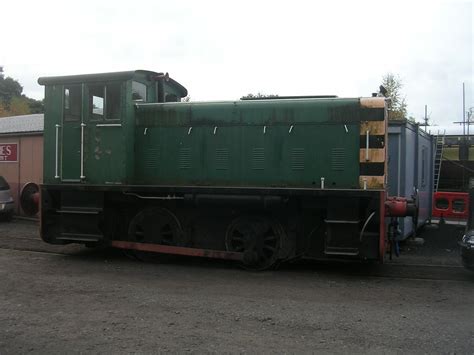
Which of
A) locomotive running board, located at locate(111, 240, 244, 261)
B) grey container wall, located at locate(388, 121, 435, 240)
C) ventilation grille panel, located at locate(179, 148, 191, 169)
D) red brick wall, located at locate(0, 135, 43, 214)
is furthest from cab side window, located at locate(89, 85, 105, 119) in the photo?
red brick wall, located at locate(0, 135, 43, 214)

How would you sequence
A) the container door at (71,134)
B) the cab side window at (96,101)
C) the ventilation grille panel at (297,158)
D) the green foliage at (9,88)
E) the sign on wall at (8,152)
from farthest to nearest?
the green foliage at (9,88) → the sign on wall at (8,152) → the container door at (71,134) → the cab side window at (96,101) → the ventilation grille panel at (297,158)

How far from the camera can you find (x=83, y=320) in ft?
18.1

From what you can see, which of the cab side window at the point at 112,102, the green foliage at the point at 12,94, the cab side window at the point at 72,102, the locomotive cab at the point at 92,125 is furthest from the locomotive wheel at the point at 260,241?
the green foliage at the point at 12,94

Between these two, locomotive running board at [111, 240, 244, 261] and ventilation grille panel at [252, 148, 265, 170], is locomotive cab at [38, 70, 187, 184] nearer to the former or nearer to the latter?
locomotive running board at [111, 240, 244, 261]

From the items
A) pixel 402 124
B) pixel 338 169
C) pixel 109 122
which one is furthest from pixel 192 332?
pixel 402 124

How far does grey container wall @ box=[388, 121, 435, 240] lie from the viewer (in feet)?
33.6

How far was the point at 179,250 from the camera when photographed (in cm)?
883

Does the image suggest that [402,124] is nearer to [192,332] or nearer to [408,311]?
[408,311]

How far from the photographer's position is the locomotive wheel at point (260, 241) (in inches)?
334

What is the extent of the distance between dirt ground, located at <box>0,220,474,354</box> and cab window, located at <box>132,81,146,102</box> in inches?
124

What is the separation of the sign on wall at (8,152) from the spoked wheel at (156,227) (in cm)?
912

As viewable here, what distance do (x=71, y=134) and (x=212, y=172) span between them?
9.29 ft

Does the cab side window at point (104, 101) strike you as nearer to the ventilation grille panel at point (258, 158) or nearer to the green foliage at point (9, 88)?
the ventilation grille panel at point (258, 158)

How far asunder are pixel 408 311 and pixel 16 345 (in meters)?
4.46
